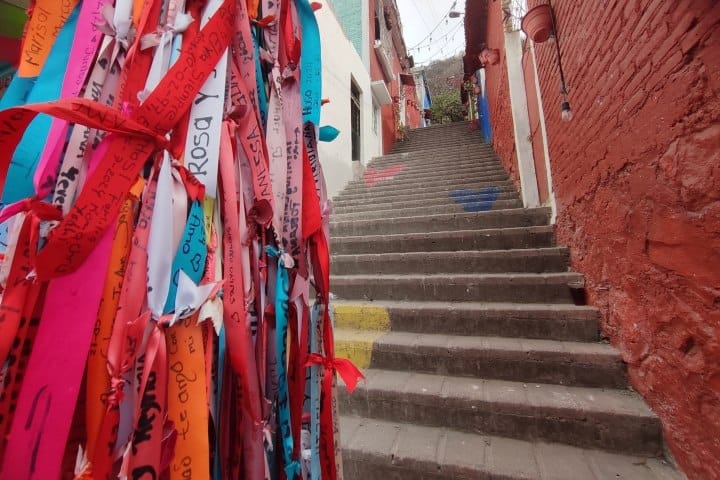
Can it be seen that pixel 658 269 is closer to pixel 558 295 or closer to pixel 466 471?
pixel 558 295

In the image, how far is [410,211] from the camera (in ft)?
14.3

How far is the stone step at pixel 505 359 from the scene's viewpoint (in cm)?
177

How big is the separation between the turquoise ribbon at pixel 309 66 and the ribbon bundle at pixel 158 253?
0.21 feet

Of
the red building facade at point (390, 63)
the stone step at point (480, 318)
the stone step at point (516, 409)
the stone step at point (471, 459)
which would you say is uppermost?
the red building facade at point (390, 63)

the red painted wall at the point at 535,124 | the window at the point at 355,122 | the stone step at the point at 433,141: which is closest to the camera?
the red painted wall at the point at 535,124

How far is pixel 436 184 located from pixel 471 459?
457 centimetres

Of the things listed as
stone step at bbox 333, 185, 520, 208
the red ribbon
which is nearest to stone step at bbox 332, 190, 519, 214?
stone step at bbox 333, 185, 520, 208

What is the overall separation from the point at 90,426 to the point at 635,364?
219 centimetres

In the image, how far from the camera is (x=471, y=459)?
1494mm

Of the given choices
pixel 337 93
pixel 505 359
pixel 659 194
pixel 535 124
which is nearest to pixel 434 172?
pixel 337 93

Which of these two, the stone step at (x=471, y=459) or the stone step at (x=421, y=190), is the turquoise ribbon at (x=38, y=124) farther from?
the stone step at (x=421, y=190)

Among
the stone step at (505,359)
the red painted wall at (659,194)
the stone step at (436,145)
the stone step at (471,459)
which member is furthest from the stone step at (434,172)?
the stone step at (471,459)

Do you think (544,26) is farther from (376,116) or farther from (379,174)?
(376,116)

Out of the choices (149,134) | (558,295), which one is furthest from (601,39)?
(149,134)
